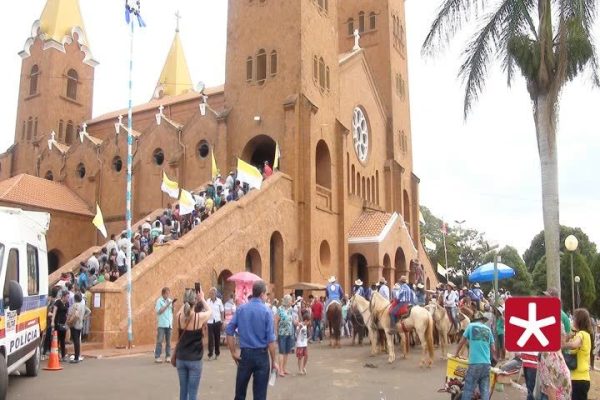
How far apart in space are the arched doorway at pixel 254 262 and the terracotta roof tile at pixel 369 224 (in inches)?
328

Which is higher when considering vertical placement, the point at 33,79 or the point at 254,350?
the point at 33,79

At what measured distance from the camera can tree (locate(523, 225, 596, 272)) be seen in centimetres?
5865

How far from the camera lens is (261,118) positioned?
2830 centimetres

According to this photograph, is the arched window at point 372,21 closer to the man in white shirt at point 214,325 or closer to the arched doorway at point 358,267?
the arched doorway at point 358,267

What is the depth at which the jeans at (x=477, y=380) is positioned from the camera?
27.5 feet

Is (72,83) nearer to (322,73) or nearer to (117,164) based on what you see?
(117,164)

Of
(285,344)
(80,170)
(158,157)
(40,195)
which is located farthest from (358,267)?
(285,344)

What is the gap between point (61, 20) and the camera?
4391 centimetres

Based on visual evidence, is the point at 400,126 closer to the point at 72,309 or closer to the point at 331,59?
the point at 331,59

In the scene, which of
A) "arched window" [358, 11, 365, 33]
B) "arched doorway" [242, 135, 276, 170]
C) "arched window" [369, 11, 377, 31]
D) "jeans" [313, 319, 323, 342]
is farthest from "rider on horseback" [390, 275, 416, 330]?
"arched window" [358, 11, 365, 33]

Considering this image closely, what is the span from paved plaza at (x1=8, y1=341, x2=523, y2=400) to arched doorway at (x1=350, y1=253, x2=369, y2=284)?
17.6 meters

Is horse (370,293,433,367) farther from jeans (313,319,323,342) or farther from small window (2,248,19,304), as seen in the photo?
small window (2,248,19,304)

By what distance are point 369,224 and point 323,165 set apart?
4472 mm

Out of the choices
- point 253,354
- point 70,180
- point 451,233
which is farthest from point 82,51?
point 451,233
